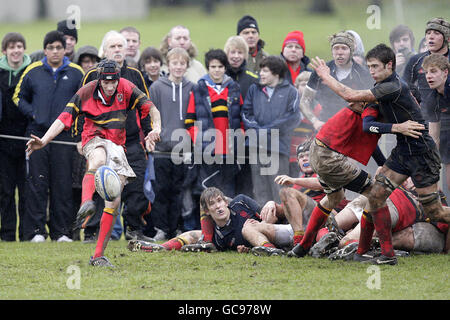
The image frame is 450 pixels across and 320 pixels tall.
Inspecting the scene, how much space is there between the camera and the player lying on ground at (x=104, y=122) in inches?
338

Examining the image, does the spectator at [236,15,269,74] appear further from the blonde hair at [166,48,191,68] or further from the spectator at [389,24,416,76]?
the spectator at [389,24,416,76]

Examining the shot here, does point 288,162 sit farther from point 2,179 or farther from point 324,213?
point 2,179

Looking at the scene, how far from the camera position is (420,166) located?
8.23 metres

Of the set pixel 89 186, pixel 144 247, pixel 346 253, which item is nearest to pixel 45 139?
pixel 89 186

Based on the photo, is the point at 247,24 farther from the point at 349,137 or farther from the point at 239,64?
the point at 349,137

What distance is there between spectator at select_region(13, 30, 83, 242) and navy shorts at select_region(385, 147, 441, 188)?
4.81 m

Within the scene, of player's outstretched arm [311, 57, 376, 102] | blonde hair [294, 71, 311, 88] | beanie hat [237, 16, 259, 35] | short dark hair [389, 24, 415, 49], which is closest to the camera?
player's outstretched arm [311, 57, 376, 102]

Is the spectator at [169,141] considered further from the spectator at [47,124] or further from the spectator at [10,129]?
the spectator at [10,129]

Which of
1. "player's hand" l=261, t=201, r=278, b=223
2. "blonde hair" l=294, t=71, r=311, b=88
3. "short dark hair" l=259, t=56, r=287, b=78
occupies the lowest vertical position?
"player's hand" l=261, t=201, r=278, b=223

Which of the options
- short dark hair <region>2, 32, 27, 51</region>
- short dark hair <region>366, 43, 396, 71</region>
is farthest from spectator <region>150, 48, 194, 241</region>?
short dark hair <region>366, 43, 396, 71</region>

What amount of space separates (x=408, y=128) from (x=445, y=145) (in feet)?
7.44

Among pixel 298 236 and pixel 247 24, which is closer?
pixel 298 236

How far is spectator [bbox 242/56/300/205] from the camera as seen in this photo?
1073 centimetres
